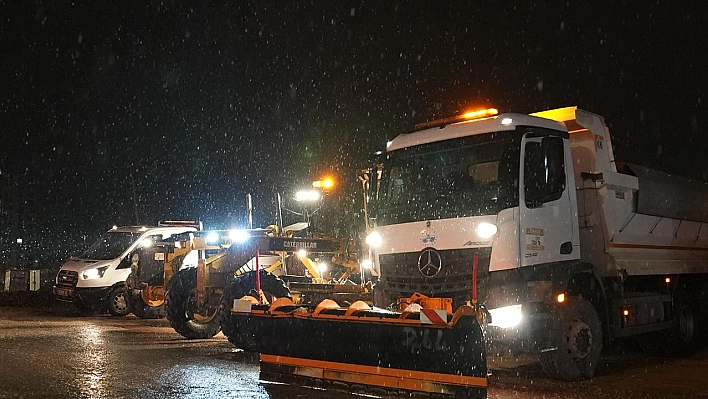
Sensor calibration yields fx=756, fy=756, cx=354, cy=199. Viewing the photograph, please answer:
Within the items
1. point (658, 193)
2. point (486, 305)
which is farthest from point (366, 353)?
point (658, 193)

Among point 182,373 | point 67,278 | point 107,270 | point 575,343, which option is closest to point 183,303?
point 182,373

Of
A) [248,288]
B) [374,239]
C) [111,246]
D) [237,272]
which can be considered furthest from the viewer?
[111,246]

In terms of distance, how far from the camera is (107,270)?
724 inches

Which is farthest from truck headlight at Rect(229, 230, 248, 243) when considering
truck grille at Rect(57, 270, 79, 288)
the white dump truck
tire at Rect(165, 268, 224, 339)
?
truck grille at Rect(57, 270, 79, 288)

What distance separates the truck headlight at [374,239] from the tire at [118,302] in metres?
10.4

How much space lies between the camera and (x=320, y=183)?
13.8m

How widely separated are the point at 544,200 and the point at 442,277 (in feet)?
4.95

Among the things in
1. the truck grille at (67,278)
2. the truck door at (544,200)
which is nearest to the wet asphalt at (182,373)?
the truck door at (544,200)

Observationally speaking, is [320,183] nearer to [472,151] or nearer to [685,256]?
[472,151]

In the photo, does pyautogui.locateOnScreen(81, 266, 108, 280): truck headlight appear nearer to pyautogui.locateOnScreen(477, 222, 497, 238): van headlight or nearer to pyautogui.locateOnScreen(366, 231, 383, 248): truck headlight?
pyautogui.locateOnScreen(366, 231, 383, 248): truck headlight

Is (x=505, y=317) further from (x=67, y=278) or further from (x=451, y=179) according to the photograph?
(x=67, y=278)

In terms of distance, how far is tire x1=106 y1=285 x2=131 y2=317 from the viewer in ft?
60.2

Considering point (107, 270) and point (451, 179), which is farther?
point (107, 270)

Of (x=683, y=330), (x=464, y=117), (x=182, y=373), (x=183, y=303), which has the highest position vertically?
(x=464, y=117)
